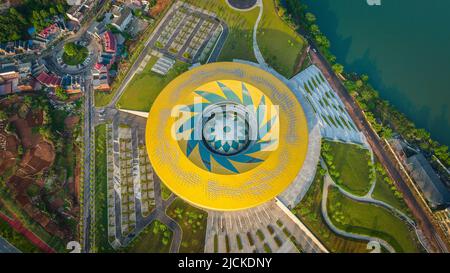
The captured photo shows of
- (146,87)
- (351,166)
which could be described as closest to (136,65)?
(146,87)

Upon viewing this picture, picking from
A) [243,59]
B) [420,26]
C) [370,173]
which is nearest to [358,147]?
[370,173]

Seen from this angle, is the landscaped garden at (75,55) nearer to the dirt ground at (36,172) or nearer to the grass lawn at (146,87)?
the dirt ground at (36,172)

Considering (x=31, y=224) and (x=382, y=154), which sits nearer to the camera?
(x=31, y=224)

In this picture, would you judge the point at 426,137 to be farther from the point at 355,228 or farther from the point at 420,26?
the point at 420,26

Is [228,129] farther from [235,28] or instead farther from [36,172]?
[36,172]

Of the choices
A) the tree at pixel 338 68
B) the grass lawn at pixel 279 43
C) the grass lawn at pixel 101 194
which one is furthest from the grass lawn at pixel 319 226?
the grass lawn at pixel 101 194

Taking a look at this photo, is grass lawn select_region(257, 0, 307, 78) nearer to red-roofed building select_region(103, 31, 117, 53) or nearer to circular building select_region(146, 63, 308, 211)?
circular building select_region(146, 63, 308, 211)
